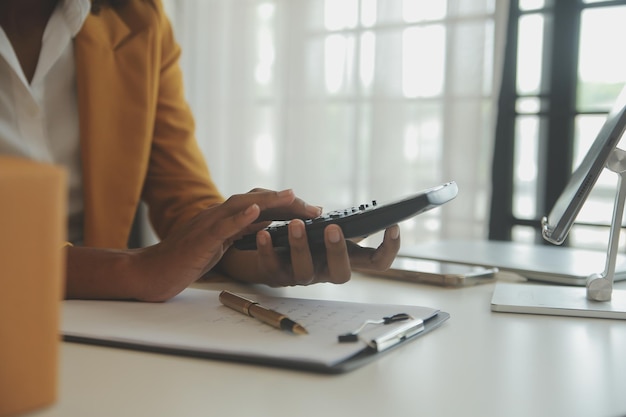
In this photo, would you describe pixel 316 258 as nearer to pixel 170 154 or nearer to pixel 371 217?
pixel 371 217

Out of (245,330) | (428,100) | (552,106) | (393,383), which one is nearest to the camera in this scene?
(393,383)

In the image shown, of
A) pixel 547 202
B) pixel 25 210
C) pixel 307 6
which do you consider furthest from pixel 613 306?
pixel 307 6

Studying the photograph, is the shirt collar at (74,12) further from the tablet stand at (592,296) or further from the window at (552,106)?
the window at (552,106)

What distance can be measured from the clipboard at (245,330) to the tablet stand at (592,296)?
13 cm

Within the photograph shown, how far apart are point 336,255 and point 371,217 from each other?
Result: 8 cm

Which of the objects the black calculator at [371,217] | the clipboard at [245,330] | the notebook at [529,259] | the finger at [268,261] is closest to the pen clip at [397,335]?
the clipboard at [245,330]

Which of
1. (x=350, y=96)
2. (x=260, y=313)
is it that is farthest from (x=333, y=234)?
(x=350, y=96)

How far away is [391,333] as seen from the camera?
23.6 inches

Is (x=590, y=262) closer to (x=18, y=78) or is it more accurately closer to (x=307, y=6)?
(x=18, y=78)

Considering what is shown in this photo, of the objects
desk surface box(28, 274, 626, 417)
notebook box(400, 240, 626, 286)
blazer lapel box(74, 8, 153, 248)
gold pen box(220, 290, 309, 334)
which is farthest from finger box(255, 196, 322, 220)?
blazer lapel box(74, 8, 153, 248)

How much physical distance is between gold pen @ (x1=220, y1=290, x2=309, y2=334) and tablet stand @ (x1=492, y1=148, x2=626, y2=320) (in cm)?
30

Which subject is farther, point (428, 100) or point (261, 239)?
point (428, 100)

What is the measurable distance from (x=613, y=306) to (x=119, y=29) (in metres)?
0.94

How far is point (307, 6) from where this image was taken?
96.7 inches
